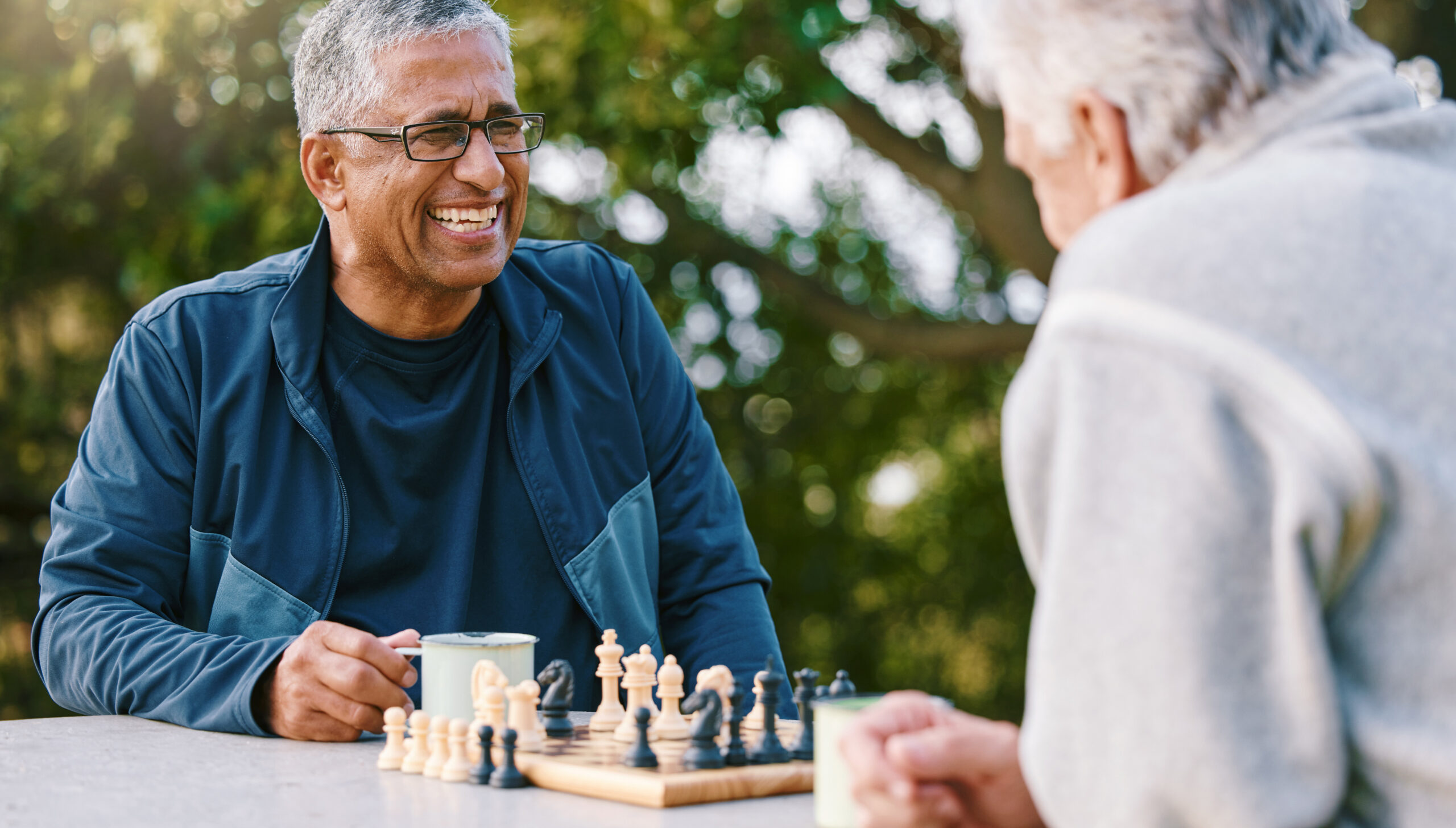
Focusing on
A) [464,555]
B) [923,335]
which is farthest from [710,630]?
[923,335]

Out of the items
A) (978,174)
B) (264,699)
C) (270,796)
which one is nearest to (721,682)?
(270,796)

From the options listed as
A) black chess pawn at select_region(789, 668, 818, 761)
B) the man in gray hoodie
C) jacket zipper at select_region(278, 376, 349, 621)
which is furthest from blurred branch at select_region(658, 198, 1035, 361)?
the man in gray hoodie

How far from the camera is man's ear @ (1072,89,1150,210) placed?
1246mm

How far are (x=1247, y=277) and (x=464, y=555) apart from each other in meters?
1.71

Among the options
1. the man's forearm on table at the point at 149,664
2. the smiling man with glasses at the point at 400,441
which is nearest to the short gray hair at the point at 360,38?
the smiling man with glasses at the point at 400,441

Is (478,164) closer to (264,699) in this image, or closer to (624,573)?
(624,573)

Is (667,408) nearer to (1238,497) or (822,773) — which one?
(822,773)

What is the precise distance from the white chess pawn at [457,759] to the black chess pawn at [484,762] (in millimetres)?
15

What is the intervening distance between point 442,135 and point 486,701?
124 centimetres

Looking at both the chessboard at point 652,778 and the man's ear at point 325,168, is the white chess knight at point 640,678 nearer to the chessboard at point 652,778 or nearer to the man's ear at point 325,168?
the chessboard at point 652,778

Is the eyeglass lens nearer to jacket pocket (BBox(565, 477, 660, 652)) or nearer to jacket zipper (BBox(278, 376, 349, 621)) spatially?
jacket zipper (BBox(278, 376, 349, 621))

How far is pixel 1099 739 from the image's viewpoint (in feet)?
3.42

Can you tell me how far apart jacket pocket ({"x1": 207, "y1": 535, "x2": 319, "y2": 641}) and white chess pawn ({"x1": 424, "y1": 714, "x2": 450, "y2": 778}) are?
69cm

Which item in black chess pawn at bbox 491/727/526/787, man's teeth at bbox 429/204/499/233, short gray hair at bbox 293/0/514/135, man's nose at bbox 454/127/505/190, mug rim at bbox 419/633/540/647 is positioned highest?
short gray hair at bbox 293/0/514/135
